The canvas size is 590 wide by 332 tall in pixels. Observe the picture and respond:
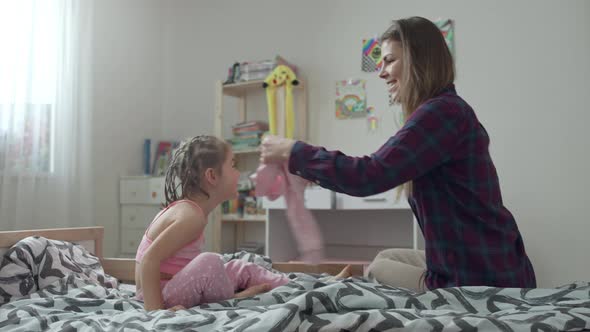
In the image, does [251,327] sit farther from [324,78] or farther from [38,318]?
[324,78]

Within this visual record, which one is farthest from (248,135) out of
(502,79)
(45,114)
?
(502,79)

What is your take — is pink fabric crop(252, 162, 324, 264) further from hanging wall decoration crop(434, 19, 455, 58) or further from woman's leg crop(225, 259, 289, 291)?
hanging wall decoration crop(434, 19, 455, 58)

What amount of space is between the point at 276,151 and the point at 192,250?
47cm

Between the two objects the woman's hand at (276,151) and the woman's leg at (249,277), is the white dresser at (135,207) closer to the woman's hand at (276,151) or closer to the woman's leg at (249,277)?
the woman's leg at (249,277)

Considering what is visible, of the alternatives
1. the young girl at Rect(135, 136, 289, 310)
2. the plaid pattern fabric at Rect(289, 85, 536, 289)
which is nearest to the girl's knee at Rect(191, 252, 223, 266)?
the young girl at Rect(135, 136, 289, 310)

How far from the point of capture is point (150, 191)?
3.36 m

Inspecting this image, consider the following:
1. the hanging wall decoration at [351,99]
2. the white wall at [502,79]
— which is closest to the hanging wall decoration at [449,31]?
the white wall at [502,79]

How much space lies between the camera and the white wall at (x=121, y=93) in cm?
345

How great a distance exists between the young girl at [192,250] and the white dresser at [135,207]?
1.99m

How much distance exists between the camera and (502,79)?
311 centimetres

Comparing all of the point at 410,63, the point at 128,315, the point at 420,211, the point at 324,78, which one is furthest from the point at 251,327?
the point at 324,78

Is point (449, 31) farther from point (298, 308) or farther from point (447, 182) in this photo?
point (298, 308)

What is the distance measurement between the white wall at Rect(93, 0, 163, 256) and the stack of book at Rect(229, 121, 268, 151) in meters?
0.86

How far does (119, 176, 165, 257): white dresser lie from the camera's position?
10.9ft
